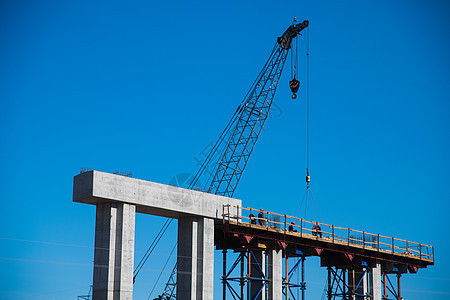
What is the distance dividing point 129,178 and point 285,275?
83.2 feet

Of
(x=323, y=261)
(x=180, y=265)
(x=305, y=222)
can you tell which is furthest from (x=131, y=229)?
(x=323, y=261)

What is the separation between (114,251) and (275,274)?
20712 mm

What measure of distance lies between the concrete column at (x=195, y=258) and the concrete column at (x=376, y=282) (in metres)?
28.8

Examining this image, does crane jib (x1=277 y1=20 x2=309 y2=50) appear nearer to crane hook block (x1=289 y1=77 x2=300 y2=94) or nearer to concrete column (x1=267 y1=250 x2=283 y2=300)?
crane hook block (x1=289 y1=77 x2=300 y2=94)

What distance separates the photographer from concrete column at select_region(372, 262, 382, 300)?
9019cm

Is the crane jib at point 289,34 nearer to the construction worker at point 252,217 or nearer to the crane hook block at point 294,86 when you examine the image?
the crane hook block at point 294,86

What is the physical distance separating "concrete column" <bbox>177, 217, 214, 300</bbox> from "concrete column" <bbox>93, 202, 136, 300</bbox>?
737 centimetres

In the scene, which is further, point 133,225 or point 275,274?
point 275,274

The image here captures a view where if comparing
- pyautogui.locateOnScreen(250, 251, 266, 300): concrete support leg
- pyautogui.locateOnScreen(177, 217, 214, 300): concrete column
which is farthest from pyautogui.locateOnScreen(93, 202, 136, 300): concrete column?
pyautogui.locateOnScreen(250, 251, 266, 300): concrete support leg

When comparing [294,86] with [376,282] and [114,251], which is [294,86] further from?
[114,251]

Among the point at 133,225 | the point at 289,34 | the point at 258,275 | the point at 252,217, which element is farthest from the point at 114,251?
the point at 289,34

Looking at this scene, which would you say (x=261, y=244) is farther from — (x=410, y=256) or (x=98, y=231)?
(x=410, y=256)

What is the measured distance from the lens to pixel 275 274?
7669cm

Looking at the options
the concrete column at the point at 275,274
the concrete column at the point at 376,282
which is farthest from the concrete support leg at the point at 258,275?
the concrete column at the point at 376,282
